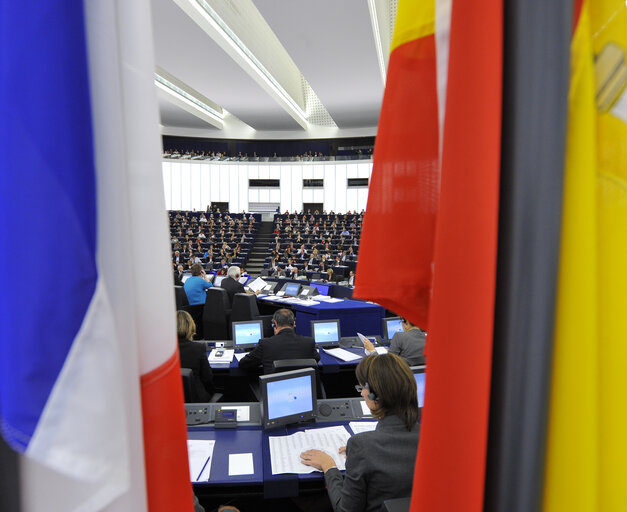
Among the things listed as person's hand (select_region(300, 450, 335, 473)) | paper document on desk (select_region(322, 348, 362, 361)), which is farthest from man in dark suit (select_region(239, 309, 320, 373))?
person's hand (select_region(300, 450, 335, 473))

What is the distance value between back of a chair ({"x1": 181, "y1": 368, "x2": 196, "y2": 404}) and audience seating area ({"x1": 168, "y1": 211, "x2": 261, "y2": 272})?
35.7 feet

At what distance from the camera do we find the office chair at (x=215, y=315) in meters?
7.22

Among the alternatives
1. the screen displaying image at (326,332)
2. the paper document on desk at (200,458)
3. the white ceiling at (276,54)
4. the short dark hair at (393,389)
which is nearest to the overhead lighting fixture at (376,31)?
the white ceiling at (276,54)

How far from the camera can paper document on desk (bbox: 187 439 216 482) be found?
242 cm

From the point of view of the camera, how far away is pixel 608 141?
54 centimetres

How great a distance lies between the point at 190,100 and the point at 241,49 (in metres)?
8.12

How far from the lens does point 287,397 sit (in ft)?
9.91

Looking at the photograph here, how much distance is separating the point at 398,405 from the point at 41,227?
6.87 ft

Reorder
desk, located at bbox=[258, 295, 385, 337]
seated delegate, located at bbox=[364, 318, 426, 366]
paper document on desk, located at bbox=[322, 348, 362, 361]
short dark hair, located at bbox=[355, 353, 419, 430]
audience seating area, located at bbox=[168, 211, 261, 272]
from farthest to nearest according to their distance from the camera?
audience seating area, located at bbox=[168, 211, 261, 272] < desk, located at bbox=[258, 295, 385, 337] < paper document on desk, located at bbox=[322, 348, 362, 361] < seated delegate, located at bbox=[364, 318, 426, 366] < short dark hair, located at bbox=[355, 353, 419, 430]

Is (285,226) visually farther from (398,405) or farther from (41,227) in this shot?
(41,227)

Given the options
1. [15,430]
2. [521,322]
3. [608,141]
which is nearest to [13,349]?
[15,430]

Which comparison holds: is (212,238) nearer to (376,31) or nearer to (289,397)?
(376,31)

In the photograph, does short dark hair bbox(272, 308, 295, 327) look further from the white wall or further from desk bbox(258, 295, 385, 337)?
the white wall

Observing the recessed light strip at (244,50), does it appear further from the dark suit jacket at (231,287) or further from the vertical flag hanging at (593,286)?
the vertical flag hanging at (593,286)
